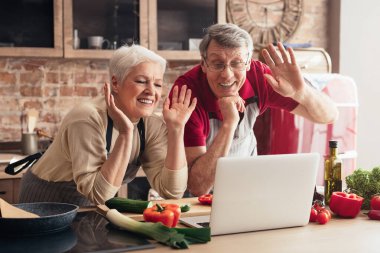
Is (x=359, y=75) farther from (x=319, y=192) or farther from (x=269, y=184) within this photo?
(x=269, y=184)

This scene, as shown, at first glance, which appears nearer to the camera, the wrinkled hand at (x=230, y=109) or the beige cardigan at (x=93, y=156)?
the beige cardigan at (x=93, y=156)

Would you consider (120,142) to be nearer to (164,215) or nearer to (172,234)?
(164,215)

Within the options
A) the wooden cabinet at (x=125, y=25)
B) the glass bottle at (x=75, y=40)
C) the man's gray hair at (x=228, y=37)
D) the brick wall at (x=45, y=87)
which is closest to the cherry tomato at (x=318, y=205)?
the man's gray hair at (x=228, y=37)

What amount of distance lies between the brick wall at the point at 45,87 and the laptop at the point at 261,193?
250 centimetres

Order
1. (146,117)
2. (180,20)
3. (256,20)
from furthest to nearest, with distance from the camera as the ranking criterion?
(256,20)
(180,20)
(146,117)

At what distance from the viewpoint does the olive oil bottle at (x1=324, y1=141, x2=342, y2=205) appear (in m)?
1.91

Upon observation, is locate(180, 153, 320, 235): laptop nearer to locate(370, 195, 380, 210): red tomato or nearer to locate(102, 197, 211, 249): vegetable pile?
locate(102, 197, 211, 249): vegetable pile

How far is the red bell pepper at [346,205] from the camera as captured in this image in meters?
1.72

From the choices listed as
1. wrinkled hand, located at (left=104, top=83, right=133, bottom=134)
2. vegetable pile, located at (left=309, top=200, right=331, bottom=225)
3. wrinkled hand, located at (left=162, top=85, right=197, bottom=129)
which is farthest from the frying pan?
vegetable pile, located at (left=309, top=200, right=331, bottom=225)

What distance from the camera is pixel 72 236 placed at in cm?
144

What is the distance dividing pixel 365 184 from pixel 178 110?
0.76m

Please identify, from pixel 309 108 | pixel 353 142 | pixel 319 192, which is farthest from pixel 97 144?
pixel 353 142

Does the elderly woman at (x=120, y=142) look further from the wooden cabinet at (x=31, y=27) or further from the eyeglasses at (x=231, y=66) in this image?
the wooden cabinet at (x=31, y=27)

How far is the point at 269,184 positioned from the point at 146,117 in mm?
788
